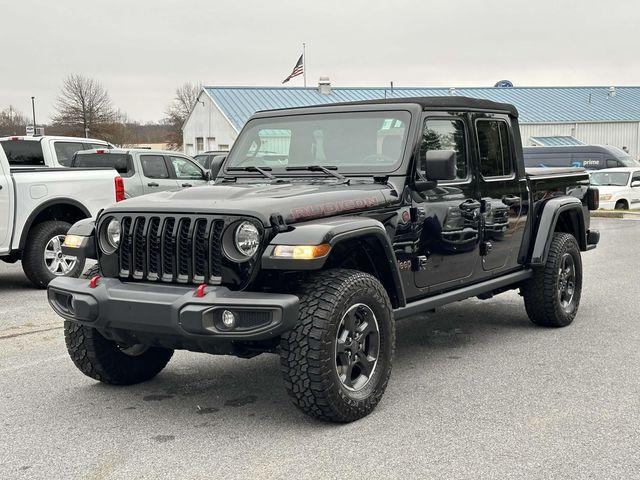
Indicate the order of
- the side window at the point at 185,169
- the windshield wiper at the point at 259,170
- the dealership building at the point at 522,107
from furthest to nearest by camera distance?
the dealership building at the point at 522,107 → the side window at the point at 185,169 → the windshield wiper at the point at 259,170

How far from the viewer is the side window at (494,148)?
20.1ft

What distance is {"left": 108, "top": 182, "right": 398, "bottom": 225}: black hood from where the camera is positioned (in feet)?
14.1

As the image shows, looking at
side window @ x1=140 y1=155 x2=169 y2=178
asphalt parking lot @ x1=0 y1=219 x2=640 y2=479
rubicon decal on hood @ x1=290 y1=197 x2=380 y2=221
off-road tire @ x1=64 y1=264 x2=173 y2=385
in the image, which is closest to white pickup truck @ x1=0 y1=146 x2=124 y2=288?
asphalt parking lot @ x1=0 y1=219 x2=640 y2=479

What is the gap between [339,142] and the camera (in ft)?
18.1

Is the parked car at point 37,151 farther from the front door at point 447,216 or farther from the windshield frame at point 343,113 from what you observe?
the front door at point 447,216

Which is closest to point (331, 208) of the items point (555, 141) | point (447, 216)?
point (447, 216)

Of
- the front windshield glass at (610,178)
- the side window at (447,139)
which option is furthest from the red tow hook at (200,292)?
the front windshield glass at (610,178)

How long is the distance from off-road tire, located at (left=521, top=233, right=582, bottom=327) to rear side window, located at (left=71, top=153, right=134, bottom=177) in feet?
33.2

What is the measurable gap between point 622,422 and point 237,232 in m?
2.42

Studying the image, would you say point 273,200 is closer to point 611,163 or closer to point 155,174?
point 155,174

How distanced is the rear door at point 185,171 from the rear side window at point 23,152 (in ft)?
9.77

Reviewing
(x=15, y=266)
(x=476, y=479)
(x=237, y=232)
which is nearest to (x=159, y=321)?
(x=237, y=232)

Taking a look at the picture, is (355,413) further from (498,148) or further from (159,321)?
(498,148)

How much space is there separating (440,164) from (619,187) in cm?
1872
